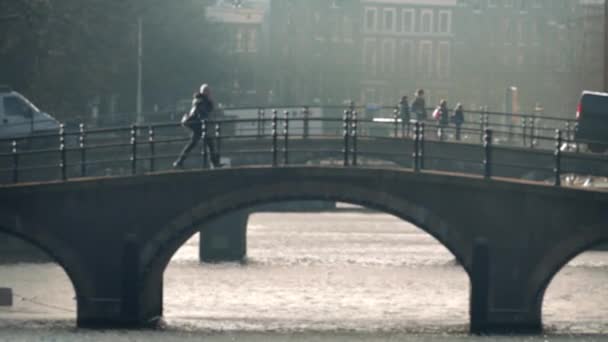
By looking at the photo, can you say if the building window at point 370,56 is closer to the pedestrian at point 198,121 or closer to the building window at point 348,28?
the building window at point 348,28

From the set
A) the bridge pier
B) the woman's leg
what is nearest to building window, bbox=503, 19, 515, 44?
the bridge pier

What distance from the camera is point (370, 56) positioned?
521 ft

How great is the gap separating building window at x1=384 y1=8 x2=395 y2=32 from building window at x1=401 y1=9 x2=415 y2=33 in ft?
2.71

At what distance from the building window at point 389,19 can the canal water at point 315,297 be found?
79.4 meters

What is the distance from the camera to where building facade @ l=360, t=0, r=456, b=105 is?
15650cm

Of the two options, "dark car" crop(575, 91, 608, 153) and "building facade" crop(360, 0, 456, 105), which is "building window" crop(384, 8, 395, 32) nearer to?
"building facade" crop(360, 0, 456, 105)

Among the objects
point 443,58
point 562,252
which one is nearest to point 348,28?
point 443,58

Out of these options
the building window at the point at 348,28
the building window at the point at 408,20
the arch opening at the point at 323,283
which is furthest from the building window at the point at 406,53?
the arch opening at the point at 323,283

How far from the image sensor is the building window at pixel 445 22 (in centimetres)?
15962

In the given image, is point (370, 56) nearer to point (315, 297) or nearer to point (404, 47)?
point (404, 47)

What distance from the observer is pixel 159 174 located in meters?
46.4

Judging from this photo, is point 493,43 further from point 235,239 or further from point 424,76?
point 235,239

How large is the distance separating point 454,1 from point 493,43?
1151 cm

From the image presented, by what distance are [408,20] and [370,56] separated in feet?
16.3
